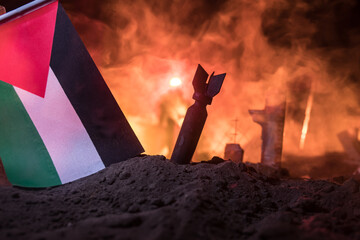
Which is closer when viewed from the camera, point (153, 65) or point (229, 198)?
point (229, 198)

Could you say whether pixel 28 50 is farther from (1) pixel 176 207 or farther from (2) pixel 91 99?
(1) pixel 176 207

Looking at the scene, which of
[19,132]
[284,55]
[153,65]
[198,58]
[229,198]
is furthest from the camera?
[284,55]

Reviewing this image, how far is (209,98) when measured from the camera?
3420mm

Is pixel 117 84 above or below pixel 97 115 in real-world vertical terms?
above

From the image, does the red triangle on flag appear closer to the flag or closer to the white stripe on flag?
the flag

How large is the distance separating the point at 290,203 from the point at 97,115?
2449mm

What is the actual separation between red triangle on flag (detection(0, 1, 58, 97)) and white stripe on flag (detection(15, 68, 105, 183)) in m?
0.14

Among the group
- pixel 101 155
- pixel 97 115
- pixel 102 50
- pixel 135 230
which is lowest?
pixel 135 230

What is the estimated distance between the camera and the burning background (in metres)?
7.70

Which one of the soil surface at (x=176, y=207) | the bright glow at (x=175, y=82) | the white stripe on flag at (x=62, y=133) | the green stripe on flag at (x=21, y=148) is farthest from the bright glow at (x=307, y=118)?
the green stripe on flag at (x=21, y=148)

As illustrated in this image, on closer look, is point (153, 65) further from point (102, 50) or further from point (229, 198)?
point (229, 198)

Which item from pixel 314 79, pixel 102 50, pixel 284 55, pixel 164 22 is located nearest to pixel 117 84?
pixel 102 50

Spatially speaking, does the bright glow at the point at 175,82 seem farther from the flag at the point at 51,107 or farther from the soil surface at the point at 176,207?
the soil surface at the point at 176,207

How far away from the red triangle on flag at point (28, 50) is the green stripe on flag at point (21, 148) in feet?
0.64
